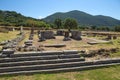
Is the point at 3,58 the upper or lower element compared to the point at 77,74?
upper

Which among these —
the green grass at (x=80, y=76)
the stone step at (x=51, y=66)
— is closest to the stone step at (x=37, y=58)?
the stone step at (x=51, y=66)

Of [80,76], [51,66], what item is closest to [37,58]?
[51,66]

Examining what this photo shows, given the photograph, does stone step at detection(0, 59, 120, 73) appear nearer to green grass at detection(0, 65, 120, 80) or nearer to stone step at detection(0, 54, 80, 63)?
green grass at detection(0, 65, 120, 80)

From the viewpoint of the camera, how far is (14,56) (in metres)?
10.6

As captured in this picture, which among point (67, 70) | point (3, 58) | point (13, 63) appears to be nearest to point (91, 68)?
point (67, 70)

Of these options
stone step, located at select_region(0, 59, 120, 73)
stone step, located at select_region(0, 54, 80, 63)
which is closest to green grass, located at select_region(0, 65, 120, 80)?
stone step, located at select_region(0, 59, 120, 73)

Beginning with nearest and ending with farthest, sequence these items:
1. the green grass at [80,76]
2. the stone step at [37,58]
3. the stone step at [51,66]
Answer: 1. the green grass at [80,76]
2. the stone step at [51,66]
3. the stone step at [37,58]

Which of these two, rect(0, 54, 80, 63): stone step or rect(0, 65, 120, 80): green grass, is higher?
rect(0, 54, 80, 63): stone step

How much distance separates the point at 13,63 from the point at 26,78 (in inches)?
59.3

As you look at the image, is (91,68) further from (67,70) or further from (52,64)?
(52,64)

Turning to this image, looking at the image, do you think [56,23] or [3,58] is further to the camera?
[56,23]

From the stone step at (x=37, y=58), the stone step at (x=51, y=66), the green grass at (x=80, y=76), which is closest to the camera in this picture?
the green grass at (x=80, y=76)

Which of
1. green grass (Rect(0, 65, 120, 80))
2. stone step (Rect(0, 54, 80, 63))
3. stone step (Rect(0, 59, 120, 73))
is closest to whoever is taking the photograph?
green grass (Rect(0, 65, 120, 80))

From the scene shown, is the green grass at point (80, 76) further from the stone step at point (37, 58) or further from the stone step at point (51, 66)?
the stone step at point (37, 58)
